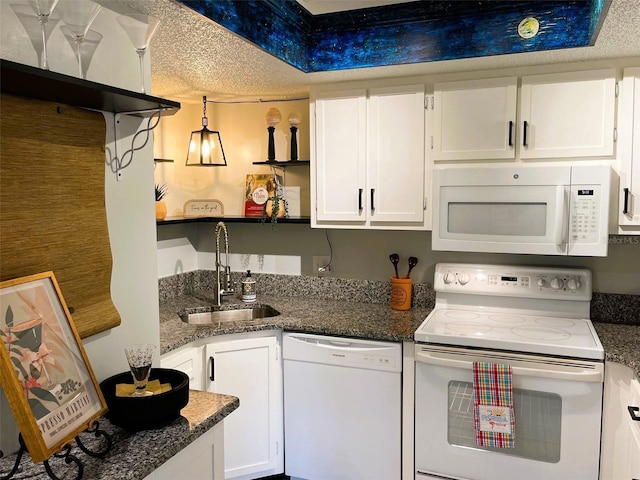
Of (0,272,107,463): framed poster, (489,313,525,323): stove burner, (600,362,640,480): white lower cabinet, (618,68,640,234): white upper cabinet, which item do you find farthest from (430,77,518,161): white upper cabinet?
(0,272,107,463): framed poster

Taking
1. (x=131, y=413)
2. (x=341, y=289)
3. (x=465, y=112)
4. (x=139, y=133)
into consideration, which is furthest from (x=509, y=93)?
(x=131, y=413)

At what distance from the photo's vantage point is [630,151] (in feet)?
7.56

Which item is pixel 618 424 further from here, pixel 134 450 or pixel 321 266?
pixel 134 450

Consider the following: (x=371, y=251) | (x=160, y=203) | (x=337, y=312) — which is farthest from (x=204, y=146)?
(x=337, y=312)

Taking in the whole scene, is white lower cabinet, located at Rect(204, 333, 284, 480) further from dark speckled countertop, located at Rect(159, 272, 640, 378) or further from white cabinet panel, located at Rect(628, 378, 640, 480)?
white cabinet panel, located at Rect(628, 378, 640, 480)

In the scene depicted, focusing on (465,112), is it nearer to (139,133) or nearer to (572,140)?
(572,140)

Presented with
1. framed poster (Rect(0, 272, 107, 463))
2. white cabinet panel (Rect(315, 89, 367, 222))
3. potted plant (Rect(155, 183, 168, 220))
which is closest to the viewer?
framed poster (Rect(0, 272, 107, 463))

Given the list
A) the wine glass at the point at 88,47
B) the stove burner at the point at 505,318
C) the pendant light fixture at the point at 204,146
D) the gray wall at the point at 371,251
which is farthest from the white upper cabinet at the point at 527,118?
the wine glass at the point at 88,47

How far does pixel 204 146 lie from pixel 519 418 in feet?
7.65

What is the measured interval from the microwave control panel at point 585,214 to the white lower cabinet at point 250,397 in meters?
A: 1.53

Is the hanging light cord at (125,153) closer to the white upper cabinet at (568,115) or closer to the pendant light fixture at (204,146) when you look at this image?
the pendant light fixture at (204,146)

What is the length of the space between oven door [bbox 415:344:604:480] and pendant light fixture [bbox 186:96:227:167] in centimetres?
178

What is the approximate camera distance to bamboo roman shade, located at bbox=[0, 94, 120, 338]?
127 cm

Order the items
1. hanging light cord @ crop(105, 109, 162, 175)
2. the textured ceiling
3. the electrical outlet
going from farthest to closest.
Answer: the electrical outlet, the textured ceiling, hanging light cord @ crop(105, 109, 162, 175)
